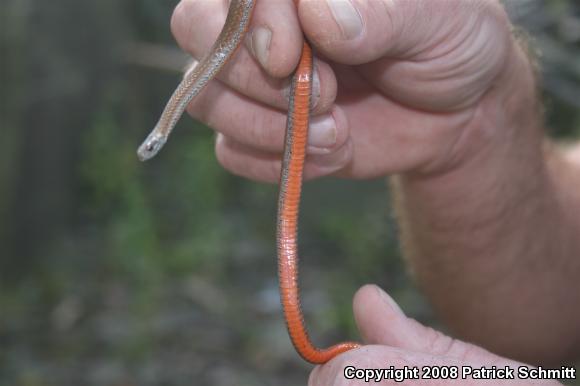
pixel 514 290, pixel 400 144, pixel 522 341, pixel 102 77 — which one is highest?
pixel 400 144

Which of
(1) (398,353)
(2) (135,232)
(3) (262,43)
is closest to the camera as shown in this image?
(1) (398,353)

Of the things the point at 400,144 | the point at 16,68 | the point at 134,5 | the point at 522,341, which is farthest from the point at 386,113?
the point at 134,5

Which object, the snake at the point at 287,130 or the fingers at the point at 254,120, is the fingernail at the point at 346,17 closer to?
the snake at the point at 287,130

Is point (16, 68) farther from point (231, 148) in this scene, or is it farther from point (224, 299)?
point (231, 148)

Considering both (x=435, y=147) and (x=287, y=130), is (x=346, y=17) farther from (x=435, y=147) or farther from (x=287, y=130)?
(x=435, y=147)

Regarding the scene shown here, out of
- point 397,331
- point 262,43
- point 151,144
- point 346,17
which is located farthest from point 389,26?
point 397,331
